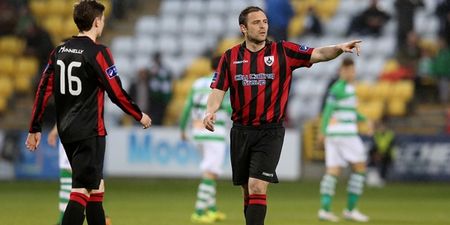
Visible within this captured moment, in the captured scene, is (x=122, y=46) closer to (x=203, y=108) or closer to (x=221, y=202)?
(x=221, y=202)

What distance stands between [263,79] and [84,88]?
1633 mm

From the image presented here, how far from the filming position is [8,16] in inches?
1046

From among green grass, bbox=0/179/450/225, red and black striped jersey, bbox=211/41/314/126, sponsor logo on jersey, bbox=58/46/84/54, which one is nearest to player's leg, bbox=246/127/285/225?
red and black striped jersey, bbox=211/41/314/126

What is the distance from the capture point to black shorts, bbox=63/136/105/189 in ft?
28.7

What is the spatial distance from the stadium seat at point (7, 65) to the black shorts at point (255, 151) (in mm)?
17247

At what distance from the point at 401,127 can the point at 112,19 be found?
834cm

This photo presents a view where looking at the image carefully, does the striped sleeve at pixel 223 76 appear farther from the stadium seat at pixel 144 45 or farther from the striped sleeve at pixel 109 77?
the stadium seat at pixel 144 45

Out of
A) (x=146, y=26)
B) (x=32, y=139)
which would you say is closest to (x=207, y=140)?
(x=32, y=139)

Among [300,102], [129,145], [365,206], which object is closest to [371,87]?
[300,102]

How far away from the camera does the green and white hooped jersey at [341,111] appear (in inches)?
569

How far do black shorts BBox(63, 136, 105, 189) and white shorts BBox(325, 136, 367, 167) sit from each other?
6245 millimetres

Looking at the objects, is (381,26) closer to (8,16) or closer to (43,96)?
(8,16)

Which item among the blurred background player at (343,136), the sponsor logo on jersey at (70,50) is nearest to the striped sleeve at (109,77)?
the sponsor logo on jersey at (70,50)

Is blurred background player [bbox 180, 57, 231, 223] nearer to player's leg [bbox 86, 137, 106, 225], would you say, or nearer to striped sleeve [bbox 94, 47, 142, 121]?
player's leg [bbox 86, 137, 106, 225]
